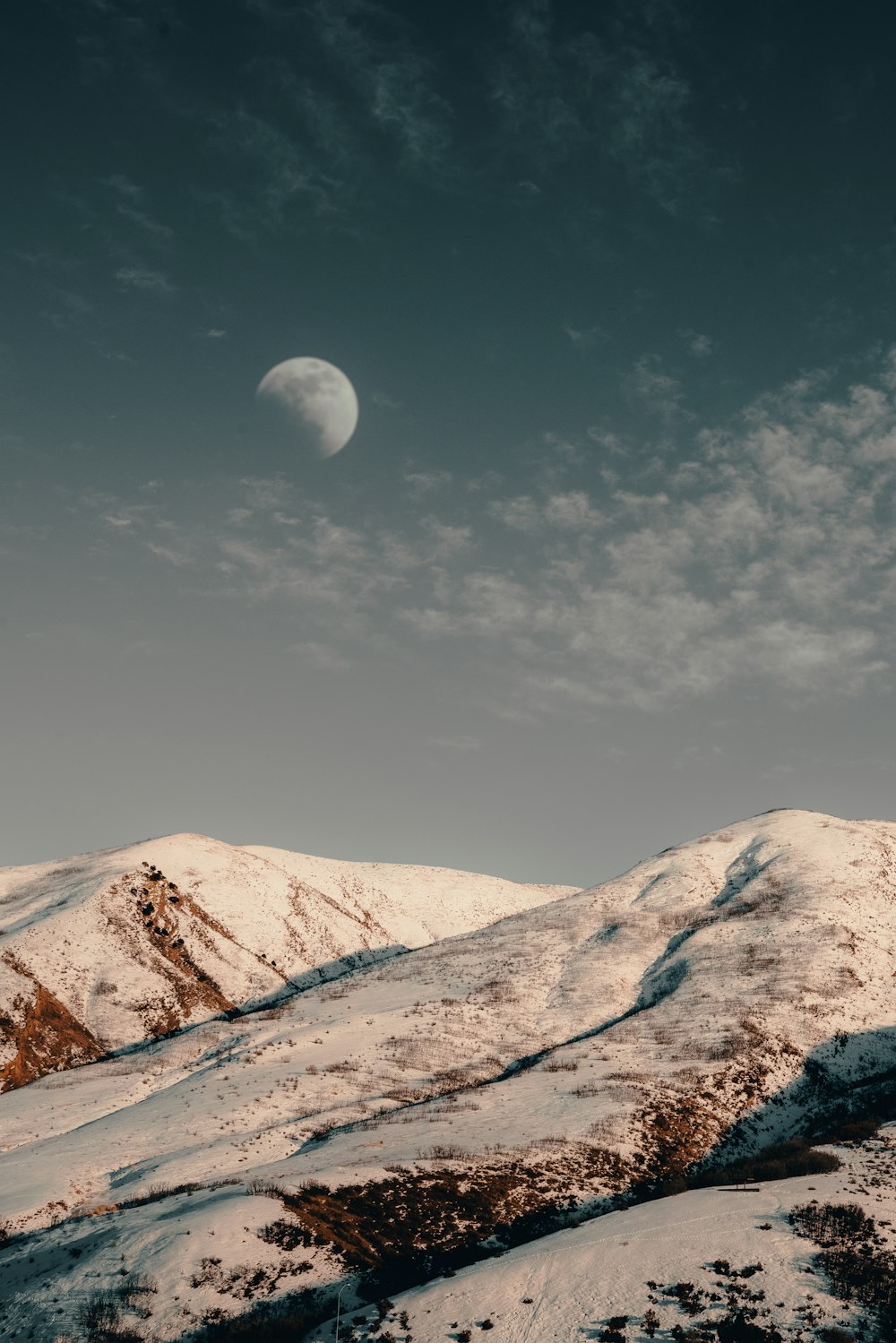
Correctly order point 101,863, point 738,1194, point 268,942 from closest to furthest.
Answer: point 738,1194
point 268,942
point 101,863

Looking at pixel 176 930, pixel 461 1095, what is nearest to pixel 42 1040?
pixel 176 930

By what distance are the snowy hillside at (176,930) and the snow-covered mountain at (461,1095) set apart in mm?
3238

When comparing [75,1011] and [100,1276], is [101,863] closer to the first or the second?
[75,1011]

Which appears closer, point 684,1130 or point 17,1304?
point 17,1304

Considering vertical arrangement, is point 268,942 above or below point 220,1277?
above

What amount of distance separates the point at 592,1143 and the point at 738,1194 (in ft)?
35.9

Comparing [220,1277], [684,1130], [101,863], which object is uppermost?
[101,863]

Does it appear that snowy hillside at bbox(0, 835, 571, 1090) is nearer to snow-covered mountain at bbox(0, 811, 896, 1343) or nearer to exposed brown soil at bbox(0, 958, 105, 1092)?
exposed brown soil at bbox(0, 958, 105, 1092)

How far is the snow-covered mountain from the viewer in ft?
83.9

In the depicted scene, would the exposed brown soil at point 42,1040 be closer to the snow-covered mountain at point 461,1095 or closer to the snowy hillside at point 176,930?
the snowy hillside at point 176,930

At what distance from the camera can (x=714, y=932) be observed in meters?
75.2

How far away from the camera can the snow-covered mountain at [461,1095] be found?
25578mm

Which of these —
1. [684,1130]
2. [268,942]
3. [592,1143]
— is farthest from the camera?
[268,942]

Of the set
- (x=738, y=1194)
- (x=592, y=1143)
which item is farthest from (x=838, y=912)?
(x=738, y=1194)
